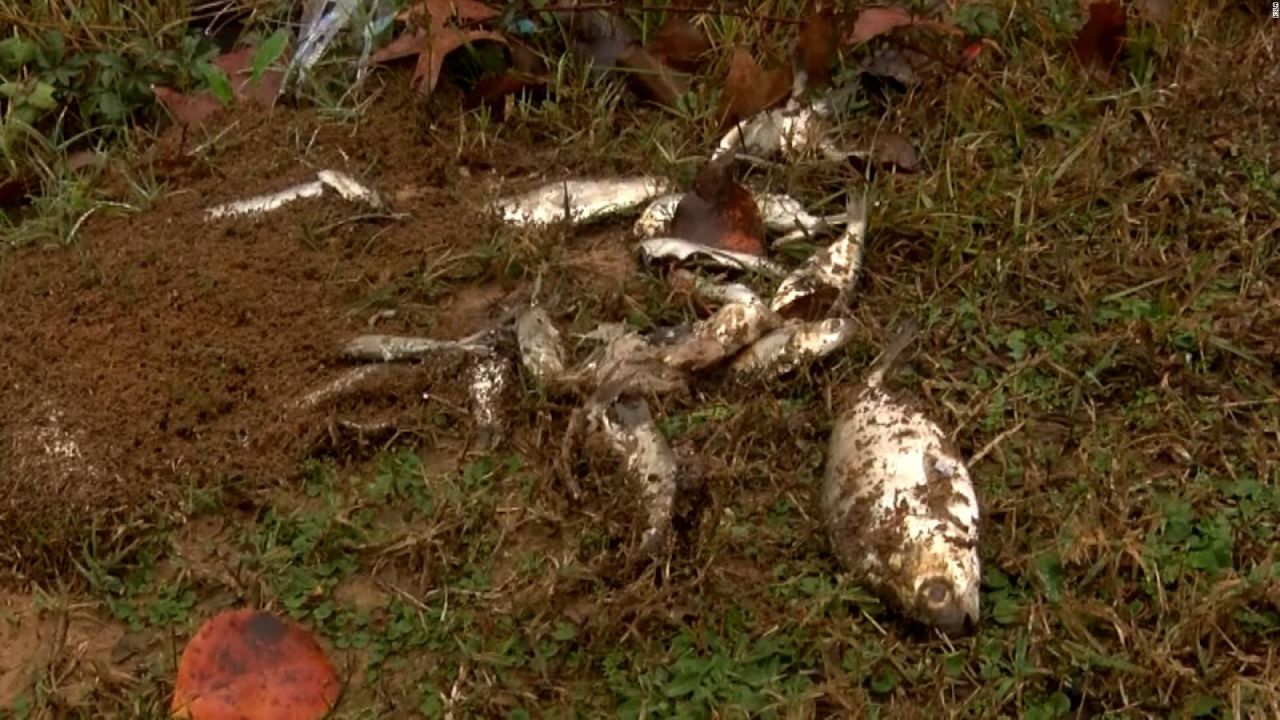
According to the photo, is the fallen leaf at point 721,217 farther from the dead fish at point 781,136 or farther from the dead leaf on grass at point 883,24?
the dead leaf on grass at point 883,24

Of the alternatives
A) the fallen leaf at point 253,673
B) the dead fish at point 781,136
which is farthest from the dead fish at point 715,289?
the fallen leaf at point 253,673

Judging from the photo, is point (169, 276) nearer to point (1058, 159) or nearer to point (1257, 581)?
point (1058, 159)

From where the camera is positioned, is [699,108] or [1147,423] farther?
[699,108]

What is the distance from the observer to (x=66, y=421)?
274cm

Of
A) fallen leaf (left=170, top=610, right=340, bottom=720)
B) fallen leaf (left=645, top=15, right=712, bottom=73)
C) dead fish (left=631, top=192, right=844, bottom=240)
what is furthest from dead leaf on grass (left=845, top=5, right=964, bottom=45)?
fallen leaf (left=170, top=610, right=340, bottom=720)

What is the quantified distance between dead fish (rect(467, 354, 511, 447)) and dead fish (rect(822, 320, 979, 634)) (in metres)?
0.54

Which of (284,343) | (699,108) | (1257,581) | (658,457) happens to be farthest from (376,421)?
(1257,581)

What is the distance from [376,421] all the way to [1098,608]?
115 centimetres

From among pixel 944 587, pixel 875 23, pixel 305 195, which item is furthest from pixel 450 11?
A: pixel 944 587

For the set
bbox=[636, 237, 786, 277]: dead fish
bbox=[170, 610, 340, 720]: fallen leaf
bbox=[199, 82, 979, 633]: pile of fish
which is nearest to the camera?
bbox=[170, 610, 340, 720]: fallen leaf

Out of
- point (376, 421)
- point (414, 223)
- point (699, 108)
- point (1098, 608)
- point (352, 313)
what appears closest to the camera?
point (1098, 608)

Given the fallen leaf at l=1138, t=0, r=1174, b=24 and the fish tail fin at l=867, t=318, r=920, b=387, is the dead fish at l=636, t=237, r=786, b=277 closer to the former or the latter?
the fish tail fin at l=867, t=318, r=920, b=387

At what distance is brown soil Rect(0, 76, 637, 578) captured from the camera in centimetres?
269

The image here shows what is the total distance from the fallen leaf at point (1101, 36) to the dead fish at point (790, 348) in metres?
1.02
